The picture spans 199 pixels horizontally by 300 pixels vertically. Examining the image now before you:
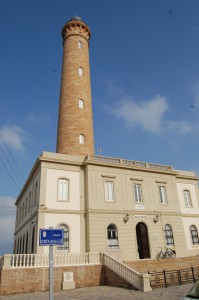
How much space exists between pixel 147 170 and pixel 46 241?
1672 centimetres

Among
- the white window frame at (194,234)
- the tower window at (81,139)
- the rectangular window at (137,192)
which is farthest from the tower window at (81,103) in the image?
the white window frame at (194,234)

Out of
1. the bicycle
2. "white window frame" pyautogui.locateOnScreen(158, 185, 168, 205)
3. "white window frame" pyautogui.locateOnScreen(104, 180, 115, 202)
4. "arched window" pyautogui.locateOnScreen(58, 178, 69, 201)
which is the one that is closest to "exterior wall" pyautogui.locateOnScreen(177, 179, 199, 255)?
"white window frame" pyautogui.locateOnScreen(158, 185, 168, 205)

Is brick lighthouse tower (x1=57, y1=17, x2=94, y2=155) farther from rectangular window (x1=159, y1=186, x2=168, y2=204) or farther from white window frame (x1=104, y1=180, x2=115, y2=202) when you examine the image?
rectangular window (x1=159, y1=186, x2=168, y2=204)

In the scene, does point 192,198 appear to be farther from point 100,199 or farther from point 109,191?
point 100,199

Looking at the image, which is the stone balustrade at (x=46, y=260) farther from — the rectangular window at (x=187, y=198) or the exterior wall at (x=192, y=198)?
the rectangular window at (x=187, y=198)

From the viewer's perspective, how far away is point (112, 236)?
18609 mm

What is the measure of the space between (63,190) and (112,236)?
4863 mm

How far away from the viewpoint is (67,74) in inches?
1030

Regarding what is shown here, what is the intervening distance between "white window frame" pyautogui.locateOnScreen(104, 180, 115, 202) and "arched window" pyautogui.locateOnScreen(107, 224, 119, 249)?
2.00 m

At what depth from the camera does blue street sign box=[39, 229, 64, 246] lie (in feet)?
20.1

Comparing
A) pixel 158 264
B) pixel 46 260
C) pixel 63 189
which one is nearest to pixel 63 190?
pixel 63 189

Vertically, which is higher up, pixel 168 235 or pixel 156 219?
pixel 156 219

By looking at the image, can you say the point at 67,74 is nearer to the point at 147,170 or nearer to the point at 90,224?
the point at 147,170

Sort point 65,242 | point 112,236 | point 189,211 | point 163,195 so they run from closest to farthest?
1. point 65,242
2. point 112,236
3. point 163,195
4. point 189,211
